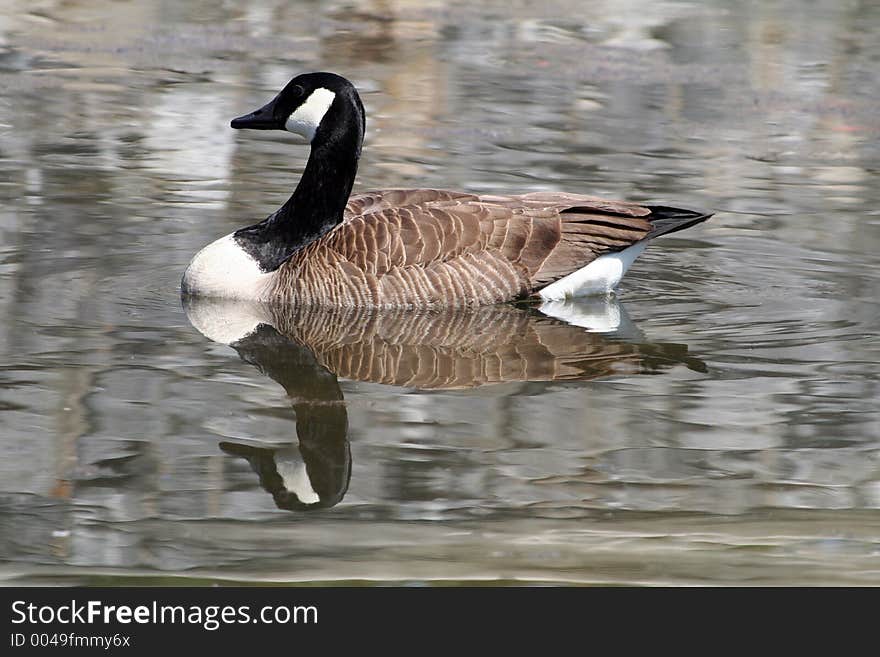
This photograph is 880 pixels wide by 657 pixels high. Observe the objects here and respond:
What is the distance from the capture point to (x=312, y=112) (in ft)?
28.8

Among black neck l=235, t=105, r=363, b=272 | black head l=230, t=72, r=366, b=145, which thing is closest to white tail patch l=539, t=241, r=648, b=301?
black neck l=235, t=105, r=363, b=272

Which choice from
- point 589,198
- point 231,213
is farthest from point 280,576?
point 231,213

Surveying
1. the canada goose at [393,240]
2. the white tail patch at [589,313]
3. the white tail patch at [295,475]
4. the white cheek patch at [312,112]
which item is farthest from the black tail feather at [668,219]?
the white tail patch at [295,475]

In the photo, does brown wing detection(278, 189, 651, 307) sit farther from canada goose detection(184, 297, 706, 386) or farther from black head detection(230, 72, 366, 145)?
black head detection(230, 72, 366, 145)

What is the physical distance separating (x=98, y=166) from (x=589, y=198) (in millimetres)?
4163

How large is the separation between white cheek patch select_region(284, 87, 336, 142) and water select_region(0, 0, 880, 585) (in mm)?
1133

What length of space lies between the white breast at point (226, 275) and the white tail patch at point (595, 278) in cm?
162

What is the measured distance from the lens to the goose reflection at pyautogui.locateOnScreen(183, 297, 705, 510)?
21.6ft

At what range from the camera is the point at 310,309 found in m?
8.52

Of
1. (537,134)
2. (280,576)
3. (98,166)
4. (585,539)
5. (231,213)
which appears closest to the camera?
(280,576)

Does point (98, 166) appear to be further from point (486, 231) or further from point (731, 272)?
point (731, 272)

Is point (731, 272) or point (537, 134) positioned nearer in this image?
point (731, 272)

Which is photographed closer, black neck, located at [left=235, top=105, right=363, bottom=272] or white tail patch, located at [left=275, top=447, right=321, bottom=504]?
white tail patch, located at [left=275, top=447, right=321, bottom=504]

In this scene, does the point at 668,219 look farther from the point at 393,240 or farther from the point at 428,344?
the point at 428,344
